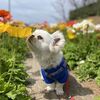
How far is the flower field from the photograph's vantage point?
191 inches

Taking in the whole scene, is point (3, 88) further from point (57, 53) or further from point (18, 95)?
point (57, 53)

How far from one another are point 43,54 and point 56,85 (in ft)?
2.08

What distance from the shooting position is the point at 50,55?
517 cm

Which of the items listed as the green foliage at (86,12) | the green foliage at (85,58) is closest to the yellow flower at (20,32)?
the green foliage at (85,58)

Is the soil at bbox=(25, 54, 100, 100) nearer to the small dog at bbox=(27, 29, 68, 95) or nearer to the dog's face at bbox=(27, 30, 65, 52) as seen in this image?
the small dog at bbox=(27, 29, 68, 95)

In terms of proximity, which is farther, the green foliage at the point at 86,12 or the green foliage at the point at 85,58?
the green foliage at the point at 86,12

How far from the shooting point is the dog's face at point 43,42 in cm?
495

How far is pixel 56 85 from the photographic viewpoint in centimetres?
554

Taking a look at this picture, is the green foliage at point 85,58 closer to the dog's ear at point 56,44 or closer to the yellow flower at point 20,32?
the dog's ear at point 56,44

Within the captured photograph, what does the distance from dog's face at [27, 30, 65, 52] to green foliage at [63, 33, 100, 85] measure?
1078 mm

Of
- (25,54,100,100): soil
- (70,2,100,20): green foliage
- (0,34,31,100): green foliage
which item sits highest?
(70,2,100,20): green foliage

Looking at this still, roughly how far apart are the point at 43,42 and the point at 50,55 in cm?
24

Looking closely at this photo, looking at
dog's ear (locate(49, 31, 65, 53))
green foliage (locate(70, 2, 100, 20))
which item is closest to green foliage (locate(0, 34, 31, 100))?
dog's ear (locate(49, 31, 65, 53))

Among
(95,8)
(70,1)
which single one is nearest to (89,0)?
(70,1)
